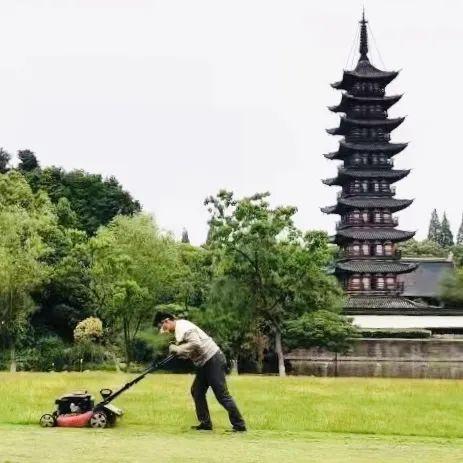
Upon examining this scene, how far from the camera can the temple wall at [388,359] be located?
4066 centimetres

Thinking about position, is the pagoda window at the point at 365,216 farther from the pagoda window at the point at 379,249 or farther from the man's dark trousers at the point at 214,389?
the man's dark trousers at the point at 214,389

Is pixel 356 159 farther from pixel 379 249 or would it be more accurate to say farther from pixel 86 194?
pixel 86 194

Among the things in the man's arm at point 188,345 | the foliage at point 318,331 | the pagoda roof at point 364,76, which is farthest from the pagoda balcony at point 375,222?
the man's arm at point 188,345

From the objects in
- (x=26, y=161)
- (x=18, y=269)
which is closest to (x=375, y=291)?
(x=18, y=269)

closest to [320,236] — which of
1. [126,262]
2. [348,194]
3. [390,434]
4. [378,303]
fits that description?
[126,262]

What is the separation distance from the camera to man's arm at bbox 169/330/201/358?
9484mm

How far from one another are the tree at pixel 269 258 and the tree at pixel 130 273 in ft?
15.0

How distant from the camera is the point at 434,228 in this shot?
111312mm

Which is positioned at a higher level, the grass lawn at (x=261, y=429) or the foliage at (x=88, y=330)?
the foliage at (x=88, y=330)

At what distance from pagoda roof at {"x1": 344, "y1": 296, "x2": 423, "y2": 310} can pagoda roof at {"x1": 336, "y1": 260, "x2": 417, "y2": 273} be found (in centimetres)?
176

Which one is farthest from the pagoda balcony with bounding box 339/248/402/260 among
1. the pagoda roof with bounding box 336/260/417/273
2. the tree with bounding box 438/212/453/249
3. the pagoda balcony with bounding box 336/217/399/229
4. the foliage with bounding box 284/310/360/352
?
the tree with bounding box 438/212/453/249

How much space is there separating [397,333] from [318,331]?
23.9ft

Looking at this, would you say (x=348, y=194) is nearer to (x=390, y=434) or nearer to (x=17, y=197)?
(x=17, y=197)

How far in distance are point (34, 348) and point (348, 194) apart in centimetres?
2370
